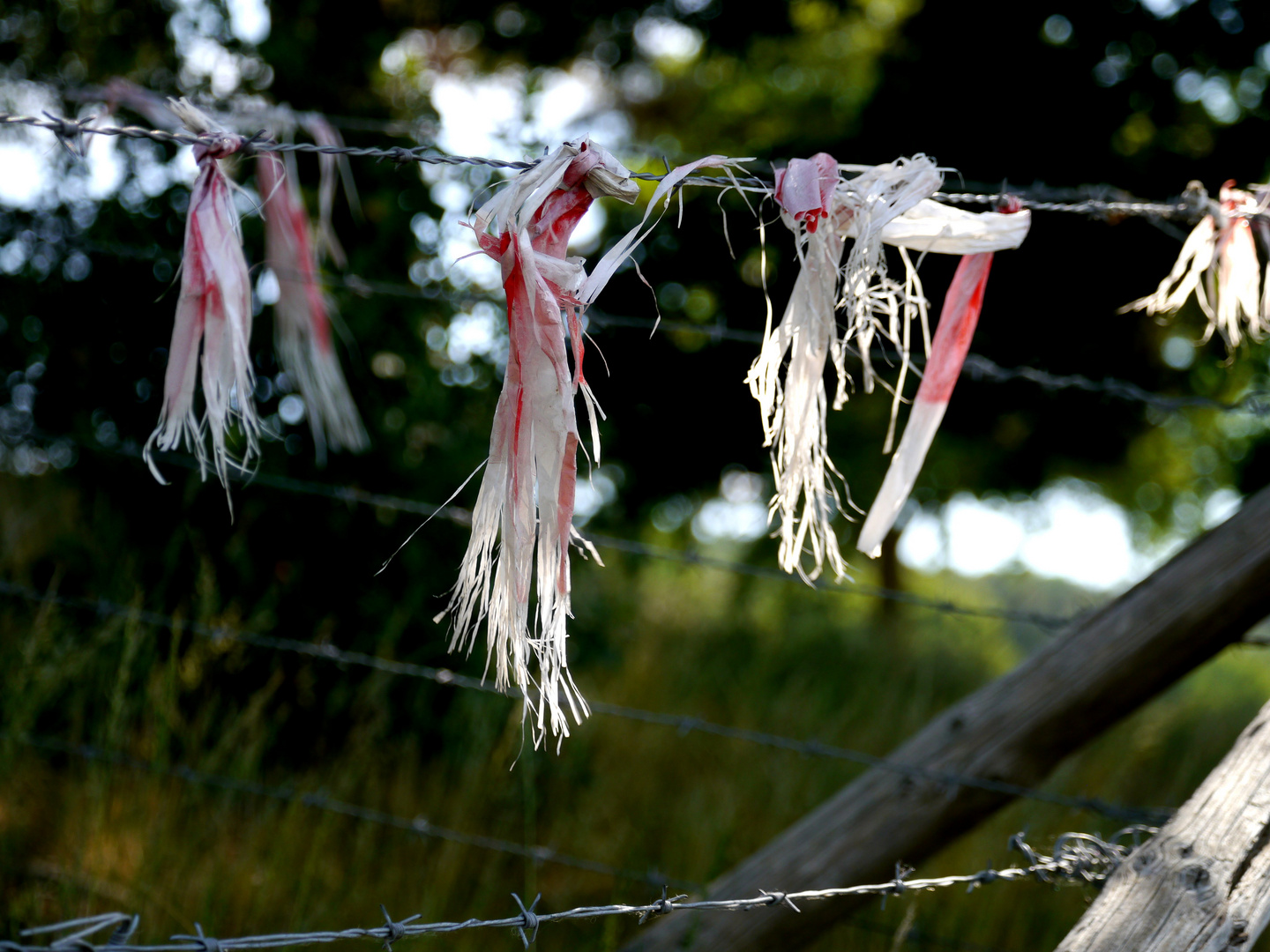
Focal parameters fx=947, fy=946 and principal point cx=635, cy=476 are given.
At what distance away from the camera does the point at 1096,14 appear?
3764mm

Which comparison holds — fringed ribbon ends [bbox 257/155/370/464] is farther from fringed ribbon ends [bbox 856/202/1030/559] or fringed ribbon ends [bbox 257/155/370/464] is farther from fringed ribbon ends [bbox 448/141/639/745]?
fringed ribbon ends [bbox 856/202/1030/559]

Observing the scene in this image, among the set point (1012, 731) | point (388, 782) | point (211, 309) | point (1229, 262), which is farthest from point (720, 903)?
point (388, 782)

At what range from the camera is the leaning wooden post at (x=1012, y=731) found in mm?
1644

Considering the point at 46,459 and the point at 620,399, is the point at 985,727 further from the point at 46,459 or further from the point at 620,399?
the point at 46,459

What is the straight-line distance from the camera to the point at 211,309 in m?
1.41

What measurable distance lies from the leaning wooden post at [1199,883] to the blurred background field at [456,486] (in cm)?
55

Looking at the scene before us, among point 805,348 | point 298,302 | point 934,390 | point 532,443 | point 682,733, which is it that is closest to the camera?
point 532,443

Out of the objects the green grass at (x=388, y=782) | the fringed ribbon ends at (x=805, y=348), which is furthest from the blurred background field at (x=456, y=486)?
the fringed ribbon ends at (x=805, y=348)

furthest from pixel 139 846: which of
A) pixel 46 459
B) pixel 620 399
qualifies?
pixel 620 399

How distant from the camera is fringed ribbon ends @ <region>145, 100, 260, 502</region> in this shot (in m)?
1.35

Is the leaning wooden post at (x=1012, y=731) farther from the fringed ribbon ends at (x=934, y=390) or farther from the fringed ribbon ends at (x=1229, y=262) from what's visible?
the fringed ribbon ends at (x=934, y=390)

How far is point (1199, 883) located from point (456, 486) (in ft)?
6.99

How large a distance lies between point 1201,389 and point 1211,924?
3.94 metres

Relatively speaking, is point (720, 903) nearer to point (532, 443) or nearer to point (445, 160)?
point (532, 443)
